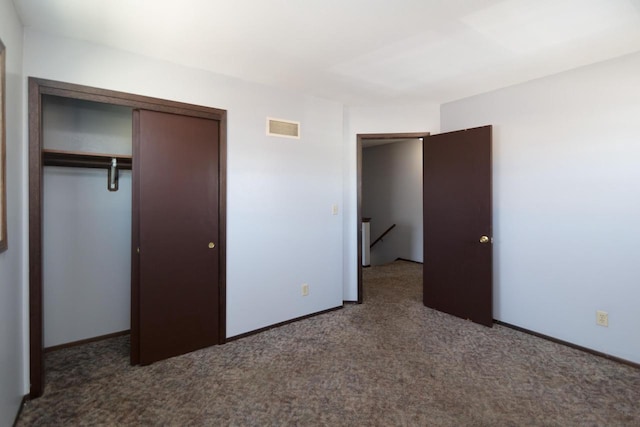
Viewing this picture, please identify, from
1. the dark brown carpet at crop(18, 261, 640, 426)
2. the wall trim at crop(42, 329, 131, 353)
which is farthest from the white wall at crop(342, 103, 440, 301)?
the wall trim at crop(42, 329, 131, 353)

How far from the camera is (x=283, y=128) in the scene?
3.22 meters

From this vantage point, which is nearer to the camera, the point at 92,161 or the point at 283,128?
the point at 92,161

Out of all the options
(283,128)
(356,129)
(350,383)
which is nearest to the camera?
(350,383)

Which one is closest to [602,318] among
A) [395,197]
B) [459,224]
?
[459,224]

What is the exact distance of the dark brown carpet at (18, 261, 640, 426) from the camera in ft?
6.27

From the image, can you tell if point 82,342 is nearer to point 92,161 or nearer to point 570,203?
point 92,161

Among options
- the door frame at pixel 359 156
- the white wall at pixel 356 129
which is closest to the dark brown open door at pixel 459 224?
the door frame at pixel 359 156

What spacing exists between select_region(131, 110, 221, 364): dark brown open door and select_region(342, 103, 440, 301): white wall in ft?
5.29

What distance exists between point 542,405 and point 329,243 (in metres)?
2.22

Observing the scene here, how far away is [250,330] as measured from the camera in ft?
9.98

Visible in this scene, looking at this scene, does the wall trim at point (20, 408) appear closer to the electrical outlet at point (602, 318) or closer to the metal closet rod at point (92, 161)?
the metal closet rod at point (92, 161)

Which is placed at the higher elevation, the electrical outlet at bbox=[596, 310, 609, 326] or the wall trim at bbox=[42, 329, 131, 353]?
the electrical outlet at bbox=[596, 310, 609, 326]

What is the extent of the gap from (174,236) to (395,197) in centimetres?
491

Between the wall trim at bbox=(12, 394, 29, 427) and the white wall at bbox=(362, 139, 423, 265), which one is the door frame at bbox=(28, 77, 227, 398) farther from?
the white wall at bbox=(362, 139, 423, 265)
